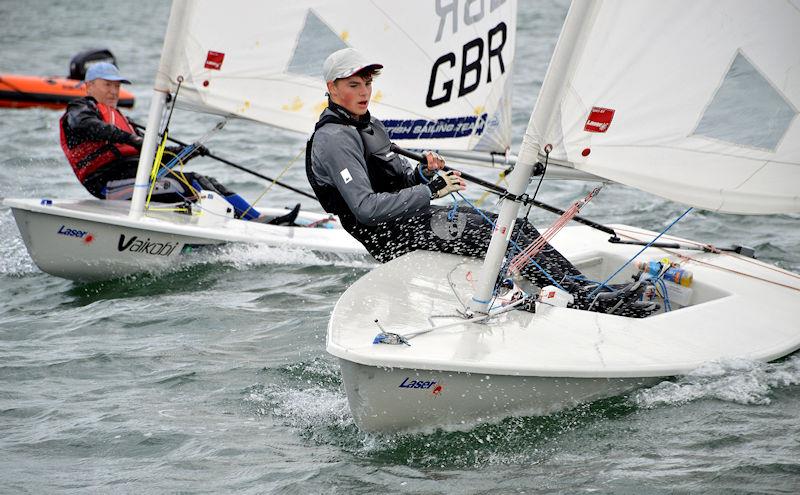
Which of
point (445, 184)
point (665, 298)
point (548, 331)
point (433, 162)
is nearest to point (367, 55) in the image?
point (433, 162)

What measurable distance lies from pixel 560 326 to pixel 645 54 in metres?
1.02

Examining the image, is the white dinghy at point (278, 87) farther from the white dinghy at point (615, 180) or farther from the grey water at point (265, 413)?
the white dinghy at point (615, 180)

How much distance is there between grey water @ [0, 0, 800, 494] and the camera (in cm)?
325

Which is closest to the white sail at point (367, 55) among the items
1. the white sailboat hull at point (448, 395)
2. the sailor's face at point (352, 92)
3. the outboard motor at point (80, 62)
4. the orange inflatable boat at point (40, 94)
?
the sailor's face at point (352, 92)

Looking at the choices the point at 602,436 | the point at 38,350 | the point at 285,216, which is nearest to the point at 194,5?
the point at 285,216

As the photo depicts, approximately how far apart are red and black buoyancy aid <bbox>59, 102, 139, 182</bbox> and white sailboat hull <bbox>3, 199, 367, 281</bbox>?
10.9 inches

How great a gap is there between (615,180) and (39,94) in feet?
31.5

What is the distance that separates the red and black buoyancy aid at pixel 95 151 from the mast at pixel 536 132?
3.45 meters

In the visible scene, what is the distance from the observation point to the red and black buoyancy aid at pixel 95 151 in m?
6.26

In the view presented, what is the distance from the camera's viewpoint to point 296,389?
13.2ft

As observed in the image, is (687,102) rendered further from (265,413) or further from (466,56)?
(466,56)

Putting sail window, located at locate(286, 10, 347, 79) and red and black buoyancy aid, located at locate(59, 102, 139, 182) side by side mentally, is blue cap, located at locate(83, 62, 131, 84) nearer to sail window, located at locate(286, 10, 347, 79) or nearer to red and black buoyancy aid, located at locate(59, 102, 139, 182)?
red and black buoyancy aid, located at locate(59, 102, 139, 182)

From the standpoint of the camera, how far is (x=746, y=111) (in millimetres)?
3783

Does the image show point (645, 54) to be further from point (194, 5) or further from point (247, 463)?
point (194, 5)
